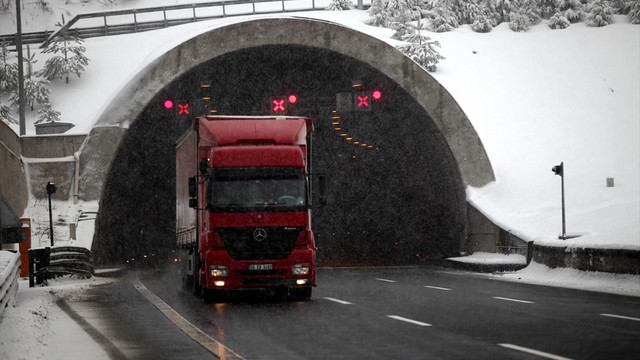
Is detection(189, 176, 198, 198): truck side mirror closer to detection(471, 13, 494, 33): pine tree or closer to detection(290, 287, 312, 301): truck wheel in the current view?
detection(290, 287, 312, 301): truck wheel

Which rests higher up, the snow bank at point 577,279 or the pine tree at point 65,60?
the pine tree at point 65,60

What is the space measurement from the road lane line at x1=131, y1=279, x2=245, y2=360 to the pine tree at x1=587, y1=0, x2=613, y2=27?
57090 mm

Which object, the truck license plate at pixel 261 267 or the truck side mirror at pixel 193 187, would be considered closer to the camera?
the truck license plate at pixel 261 267

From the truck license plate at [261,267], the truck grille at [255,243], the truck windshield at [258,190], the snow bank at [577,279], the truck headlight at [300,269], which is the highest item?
the truck windshield at [258,190]

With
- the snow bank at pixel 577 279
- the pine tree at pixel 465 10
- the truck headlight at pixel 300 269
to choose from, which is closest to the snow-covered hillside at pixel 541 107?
the snow bank at pixel 577 279

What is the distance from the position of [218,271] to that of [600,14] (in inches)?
2313

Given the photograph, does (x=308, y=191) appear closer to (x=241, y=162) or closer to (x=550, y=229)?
(x=241, y=162)

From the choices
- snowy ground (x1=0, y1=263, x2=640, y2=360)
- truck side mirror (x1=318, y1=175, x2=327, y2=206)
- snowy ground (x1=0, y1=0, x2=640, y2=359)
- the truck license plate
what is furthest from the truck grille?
snowy ground (x1=0, y1=0, x2=640, y2=359)

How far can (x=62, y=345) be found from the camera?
510 inches

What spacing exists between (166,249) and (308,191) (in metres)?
36.4

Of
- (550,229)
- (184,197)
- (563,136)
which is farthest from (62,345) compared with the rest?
(563,136)

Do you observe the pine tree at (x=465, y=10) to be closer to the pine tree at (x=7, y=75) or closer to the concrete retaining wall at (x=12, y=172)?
the pine tree at (x=7, y=75)

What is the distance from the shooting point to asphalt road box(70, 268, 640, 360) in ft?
40.0

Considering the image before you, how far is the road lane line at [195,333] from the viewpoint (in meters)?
12.1
